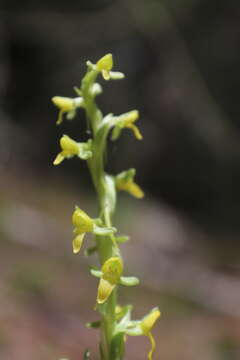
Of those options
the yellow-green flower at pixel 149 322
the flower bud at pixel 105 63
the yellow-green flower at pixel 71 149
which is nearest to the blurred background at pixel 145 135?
the yellow-green flower at pixel 149 322

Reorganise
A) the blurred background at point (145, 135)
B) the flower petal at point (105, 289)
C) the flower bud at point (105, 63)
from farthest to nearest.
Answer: the blurred background at point (145, 135) → the flower bud at point (105, 63) → the flower petal at point (105, 289)

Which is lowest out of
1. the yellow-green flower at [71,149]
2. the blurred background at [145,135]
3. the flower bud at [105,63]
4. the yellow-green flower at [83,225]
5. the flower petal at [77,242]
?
the flower petal at [77,242]

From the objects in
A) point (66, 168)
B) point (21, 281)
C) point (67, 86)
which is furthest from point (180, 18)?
point (21, 281)

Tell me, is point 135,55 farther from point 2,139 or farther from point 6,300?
point 6,300

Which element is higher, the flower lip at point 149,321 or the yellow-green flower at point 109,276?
the yellow-green flower at point 109,276

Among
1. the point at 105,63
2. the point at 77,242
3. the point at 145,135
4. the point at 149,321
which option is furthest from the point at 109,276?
the point at 145,135

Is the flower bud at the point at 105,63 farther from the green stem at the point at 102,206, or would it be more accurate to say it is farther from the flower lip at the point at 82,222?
the flower lip at the point at 82,222

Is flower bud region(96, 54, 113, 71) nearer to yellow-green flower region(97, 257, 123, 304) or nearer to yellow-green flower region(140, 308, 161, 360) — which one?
yellow-green flower region(97, 257, 123, 304)

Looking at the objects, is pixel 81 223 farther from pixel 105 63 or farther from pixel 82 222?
pixel 105 63
